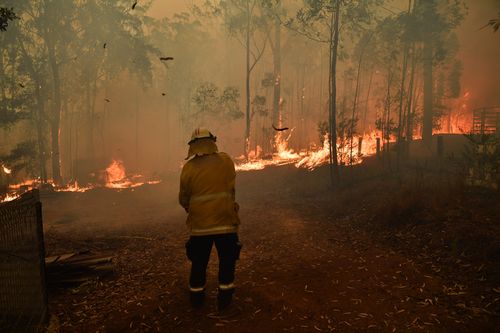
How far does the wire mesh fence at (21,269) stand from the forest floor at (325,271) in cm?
53

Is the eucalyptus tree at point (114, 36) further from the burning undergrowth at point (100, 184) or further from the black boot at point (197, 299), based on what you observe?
the black boot at point (197, 299)

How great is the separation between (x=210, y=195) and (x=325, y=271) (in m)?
2.78

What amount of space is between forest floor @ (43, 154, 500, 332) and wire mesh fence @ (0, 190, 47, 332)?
53 cm

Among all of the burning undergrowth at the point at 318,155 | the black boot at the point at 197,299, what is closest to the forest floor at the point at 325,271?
the black boot at the point at 197,299

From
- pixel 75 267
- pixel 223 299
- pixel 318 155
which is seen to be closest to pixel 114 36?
pixel 318 155

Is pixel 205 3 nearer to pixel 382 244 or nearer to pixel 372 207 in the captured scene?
pixel 372 207

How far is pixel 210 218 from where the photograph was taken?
457cm

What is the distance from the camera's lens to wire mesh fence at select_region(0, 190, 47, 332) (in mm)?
3676

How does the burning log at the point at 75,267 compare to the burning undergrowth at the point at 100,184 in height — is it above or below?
above

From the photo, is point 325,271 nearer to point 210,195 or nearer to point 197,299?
point 197,299

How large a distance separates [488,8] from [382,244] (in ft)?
153

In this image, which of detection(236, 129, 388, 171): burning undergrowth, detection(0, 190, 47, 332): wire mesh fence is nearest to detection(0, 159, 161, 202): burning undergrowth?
detection(236, 129, 388, 171): burning undergrowth

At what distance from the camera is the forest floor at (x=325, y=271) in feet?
14.5

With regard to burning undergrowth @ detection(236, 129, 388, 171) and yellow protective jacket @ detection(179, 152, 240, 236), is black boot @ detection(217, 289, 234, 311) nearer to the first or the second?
yellow protective jacket @ detection(179, 152, 240, 236)
